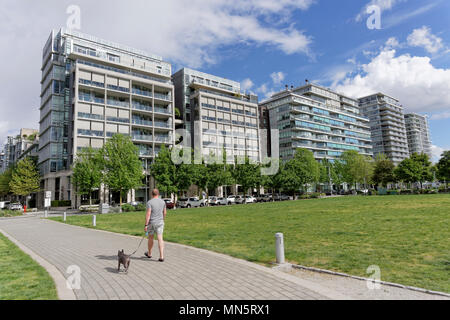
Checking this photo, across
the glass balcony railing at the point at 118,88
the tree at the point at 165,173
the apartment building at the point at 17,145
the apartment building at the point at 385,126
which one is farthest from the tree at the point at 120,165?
the apartment building at the point at 385,126

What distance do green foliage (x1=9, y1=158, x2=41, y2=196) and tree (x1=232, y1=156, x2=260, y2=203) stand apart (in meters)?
36.1

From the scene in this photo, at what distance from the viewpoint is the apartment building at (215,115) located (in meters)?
60.1

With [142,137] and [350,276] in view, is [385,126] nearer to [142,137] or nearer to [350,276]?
[142,137]

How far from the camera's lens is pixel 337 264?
6.14 metres

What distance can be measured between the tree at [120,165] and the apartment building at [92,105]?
681 cm

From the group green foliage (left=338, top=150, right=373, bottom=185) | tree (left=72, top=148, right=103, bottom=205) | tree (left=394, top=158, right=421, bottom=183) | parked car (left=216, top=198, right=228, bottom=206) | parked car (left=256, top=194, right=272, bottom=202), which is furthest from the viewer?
green foliage (left=338, top=150, right=373, bottom=185)

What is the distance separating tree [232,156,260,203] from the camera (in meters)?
50.0

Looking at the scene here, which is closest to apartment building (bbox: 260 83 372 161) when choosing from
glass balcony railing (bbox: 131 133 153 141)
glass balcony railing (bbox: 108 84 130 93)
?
glass balcony railing (bbox: 131 133 153 141)

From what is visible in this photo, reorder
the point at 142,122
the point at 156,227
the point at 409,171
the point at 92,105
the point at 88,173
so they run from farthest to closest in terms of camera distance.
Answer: the point at 409,171
the point at 142,122
the point at 92,105
the point at 88,173
the point at 156,227

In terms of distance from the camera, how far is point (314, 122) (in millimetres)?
82500

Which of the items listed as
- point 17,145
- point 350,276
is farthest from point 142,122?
point 17,145

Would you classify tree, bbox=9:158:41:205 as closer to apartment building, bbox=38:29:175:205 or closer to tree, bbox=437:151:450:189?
apartment building, bbox=38:29:175:205

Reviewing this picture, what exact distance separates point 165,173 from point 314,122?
55.9 meters

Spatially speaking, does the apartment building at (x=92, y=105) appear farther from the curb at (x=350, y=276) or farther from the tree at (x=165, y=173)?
the curb at (x=350, y=276)
